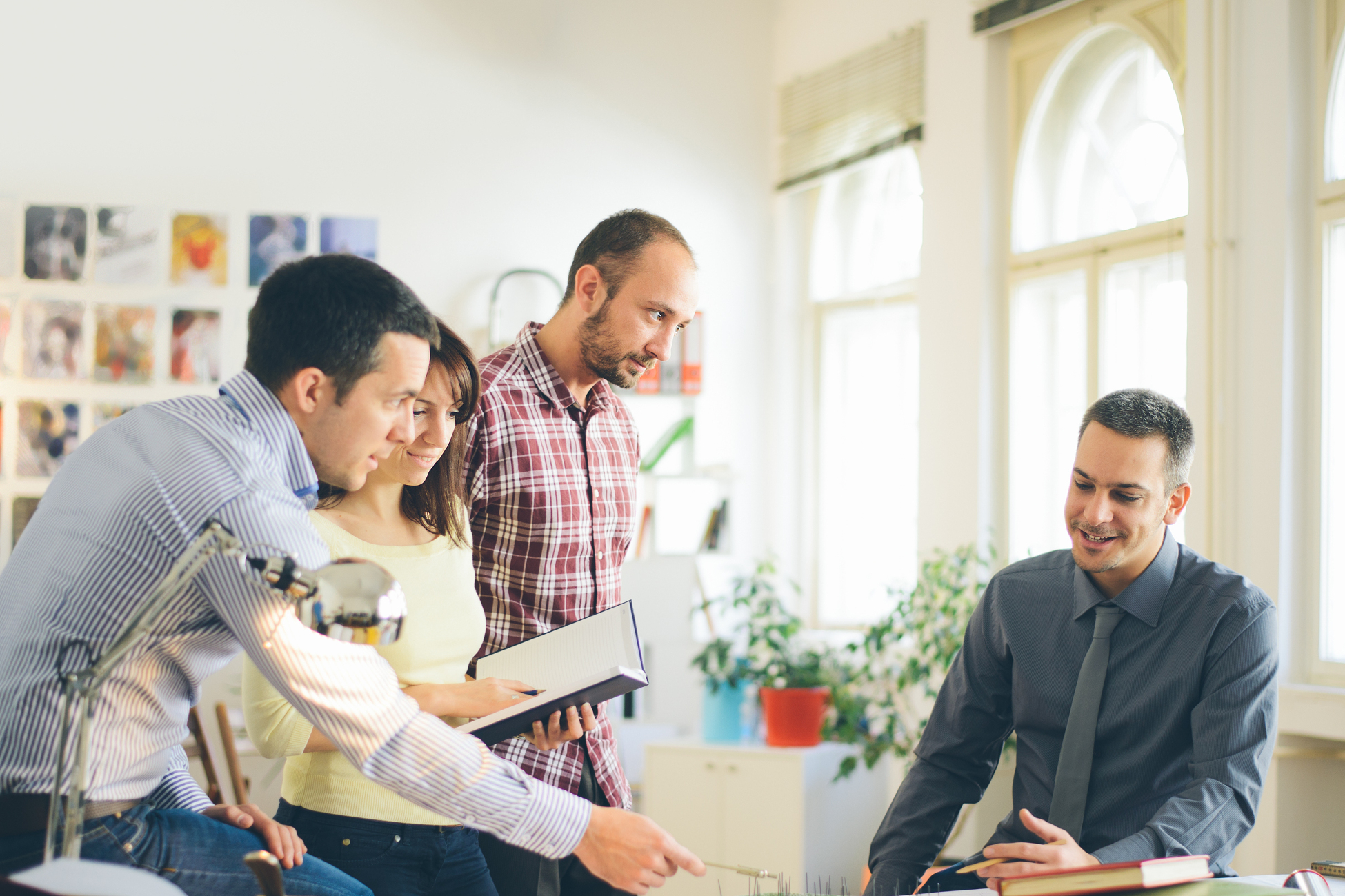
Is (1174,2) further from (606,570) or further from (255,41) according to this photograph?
(255,41)

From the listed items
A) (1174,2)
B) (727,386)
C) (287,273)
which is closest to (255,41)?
(727,386)

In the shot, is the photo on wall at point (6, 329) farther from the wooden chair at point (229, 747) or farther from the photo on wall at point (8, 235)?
the wooden chair at point (229, 747)

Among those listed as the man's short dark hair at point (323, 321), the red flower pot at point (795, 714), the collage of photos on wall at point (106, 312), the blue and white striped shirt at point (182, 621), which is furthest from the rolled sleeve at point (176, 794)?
the collage of photos on wall at point (106, 312)

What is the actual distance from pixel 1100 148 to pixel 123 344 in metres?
3.69

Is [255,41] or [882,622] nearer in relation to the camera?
[882,622]

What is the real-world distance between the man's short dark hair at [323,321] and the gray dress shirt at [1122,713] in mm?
1139

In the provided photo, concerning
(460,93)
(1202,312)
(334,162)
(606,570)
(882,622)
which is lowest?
(882,622)

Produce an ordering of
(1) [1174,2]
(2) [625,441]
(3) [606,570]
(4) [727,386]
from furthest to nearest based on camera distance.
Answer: (4) [727,386] → (1) [1174,2] → (2) [625,441] → (3) [606,570]

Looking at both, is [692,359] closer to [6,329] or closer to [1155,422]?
[6,329]

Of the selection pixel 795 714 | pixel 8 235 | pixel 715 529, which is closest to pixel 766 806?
pixel 795 714

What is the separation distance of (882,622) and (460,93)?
285 cm

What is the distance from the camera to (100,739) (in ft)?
3.83

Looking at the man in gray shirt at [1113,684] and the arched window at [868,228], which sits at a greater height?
the arched window at [868,228]

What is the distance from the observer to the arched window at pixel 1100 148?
12.4 feet
